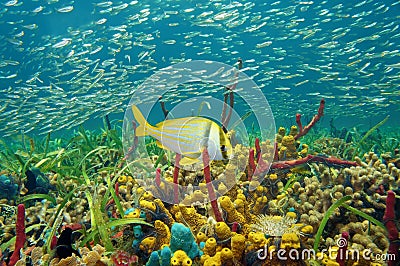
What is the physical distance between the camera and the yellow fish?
1979mm

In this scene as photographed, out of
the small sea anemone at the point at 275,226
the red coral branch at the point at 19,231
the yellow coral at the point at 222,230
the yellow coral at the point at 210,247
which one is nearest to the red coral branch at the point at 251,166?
the small sea anemone at the point at 275,226

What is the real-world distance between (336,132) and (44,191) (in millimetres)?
9237

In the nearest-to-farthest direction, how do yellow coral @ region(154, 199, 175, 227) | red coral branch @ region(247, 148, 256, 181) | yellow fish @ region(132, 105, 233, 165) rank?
A: yellow fish @ region(132, 105, 233, 165) < yellow coral @ region(154, 199, 175, 227) < red coral branch @ region(247, 148, 256, 181)

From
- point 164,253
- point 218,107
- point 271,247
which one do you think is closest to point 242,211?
point 271,247

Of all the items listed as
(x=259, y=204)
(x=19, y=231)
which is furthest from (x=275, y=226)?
(x=19, y=231)

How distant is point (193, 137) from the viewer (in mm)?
2004

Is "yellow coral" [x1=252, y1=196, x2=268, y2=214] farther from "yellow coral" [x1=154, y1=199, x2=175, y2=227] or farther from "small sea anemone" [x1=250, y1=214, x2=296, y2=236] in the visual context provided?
"yellow coral" [x1=154, y1=199, x2=175, y2=227]

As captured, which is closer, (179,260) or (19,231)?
(179,260)

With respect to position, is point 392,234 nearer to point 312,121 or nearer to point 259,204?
point 259,204

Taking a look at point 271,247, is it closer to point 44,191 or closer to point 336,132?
point 44,191

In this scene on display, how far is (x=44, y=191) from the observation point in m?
3.65

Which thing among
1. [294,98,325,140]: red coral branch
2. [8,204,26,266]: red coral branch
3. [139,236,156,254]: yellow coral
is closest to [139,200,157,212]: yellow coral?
[139,236,156,254]: yellow coral

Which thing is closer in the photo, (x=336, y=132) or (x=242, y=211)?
(x=242, y=211)

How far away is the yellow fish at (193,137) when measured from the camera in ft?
6.49
